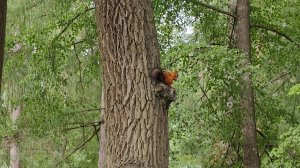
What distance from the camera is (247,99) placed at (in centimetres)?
657

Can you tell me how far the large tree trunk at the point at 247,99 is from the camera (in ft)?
21.3

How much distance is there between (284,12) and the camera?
26.2 feet

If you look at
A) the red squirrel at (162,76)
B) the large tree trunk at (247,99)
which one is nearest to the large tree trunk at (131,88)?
the red squirrel at (162,76)

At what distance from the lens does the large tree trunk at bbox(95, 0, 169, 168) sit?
382 centimetres

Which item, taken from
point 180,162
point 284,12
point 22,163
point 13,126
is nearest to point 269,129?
point 284,12

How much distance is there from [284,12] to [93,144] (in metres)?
4.66

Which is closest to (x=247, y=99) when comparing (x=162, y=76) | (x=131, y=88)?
(x=162, y=76)

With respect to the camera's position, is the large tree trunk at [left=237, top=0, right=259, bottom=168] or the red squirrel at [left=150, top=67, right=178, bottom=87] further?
the large tree trunk at [left=237, top=0, right=259, bottom=168]

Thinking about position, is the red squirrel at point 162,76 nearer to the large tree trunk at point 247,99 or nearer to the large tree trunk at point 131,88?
the large tree trunk at point 131,88

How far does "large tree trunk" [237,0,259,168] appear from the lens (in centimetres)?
650

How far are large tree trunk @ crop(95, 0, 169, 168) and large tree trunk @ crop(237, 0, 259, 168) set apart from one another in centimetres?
255

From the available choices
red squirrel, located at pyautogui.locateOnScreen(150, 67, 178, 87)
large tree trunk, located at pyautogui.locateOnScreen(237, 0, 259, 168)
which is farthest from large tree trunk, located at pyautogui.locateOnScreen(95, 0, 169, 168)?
large tree trunk, located at pyautogui.locateOnScreen(237, 0, 259, 168)

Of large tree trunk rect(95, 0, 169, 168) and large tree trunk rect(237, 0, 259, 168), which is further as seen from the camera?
large tree trunk rect(237, 0, 259, 168)

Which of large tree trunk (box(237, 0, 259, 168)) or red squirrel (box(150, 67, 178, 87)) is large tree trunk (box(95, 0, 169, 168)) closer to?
red squirrel (box(150, 67, 178, 87))
